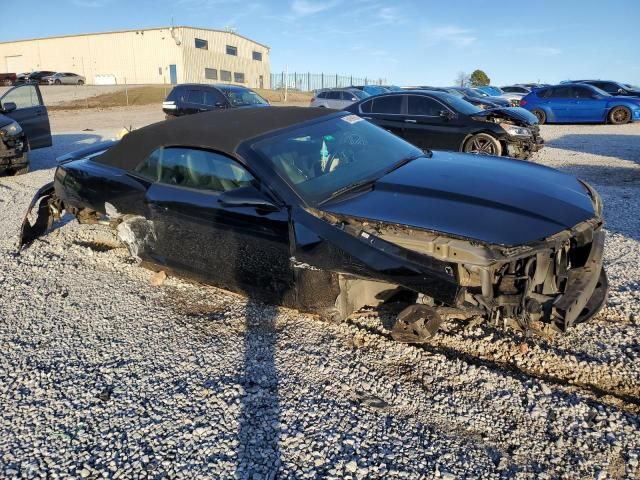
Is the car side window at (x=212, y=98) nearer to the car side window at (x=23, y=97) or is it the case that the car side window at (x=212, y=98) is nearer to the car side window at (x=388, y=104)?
the car side window at (x=23, y=97)

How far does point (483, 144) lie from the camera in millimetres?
8914

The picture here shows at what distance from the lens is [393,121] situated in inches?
380

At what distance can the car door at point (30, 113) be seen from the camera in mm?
9234

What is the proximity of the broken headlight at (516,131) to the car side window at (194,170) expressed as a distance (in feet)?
22.4

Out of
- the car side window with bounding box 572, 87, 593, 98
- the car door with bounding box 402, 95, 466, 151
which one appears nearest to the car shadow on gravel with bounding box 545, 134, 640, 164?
the car side window with bounding box 572, 87, 593, 98

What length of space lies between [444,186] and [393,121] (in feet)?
22.7

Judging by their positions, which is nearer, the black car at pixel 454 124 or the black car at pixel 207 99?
the black car at pixel 454 124

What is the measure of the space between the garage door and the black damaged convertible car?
6758 cm

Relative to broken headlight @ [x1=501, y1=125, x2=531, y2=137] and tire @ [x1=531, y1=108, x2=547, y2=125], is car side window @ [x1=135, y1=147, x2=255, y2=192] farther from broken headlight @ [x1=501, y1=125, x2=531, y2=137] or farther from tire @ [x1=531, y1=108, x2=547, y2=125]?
tire @ [x1=531, y1=108, x2=547, y2=125]

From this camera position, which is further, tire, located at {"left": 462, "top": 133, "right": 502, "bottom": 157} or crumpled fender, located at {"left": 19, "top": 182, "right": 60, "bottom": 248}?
tire, located at {"left": 462, "top": 133, "right": 502, "bottom": 157}

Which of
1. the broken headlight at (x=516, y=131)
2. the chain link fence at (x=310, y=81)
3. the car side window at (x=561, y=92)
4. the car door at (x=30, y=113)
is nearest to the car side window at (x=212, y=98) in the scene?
the car door at (x=30, y=113)

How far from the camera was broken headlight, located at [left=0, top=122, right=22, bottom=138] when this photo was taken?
853 cm

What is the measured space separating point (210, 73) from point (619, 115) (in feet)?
149

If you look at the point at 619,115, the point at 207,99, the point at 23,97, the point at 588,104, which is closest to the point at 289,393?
the point at 23,97
